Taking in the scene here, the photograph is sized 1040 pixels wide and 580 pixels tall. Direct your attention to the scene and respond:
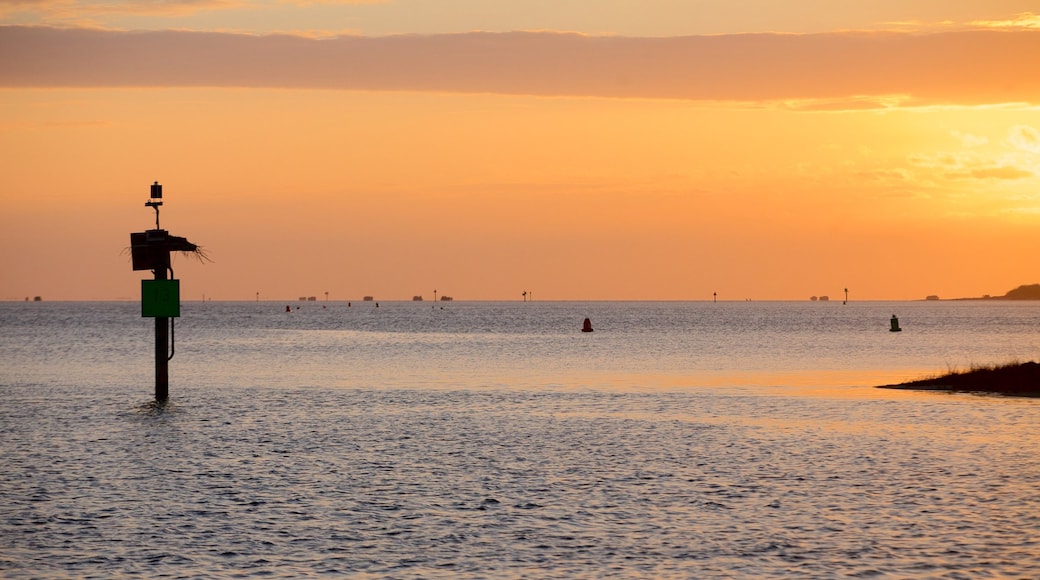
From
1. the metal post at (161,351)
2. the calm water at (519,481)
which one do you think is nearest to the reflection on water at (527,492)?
the calm water at (519,481)

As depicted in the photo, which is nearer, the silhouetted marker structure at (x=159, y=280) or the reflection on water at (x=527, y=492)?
the reflection on water at (x=527, y=492)

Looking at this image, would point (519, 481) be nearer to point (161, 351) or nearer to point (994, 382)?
point (161, 351)

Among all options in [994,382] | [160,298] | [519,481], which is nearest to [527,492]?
[519,481]

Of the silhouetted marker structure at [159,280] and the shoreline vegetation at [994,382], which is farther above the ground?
the silhouetted marker structure at [159,280]

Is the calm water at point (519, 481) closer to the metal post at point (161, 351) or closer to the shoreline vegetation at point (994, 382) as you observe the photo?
the metal post at point (161, 351)

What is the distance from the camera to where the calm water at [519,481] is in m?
21.2

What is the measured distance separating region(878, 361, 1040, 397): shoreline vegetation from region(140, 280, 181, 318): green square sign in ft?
116

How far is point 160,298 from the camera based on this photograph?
175 feet

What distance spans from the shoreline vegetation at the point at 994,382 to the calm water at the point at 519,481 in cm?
242

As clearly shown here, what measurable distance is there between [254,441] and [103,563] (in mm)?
18117

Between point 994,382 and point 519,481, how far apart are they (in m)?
34.0

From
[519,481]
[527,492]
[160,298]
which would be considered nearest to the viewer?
[527,492]

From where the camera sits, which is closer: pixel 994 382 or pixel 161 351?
pixel 161 351

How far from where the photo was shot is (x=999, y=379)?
5556 cm
